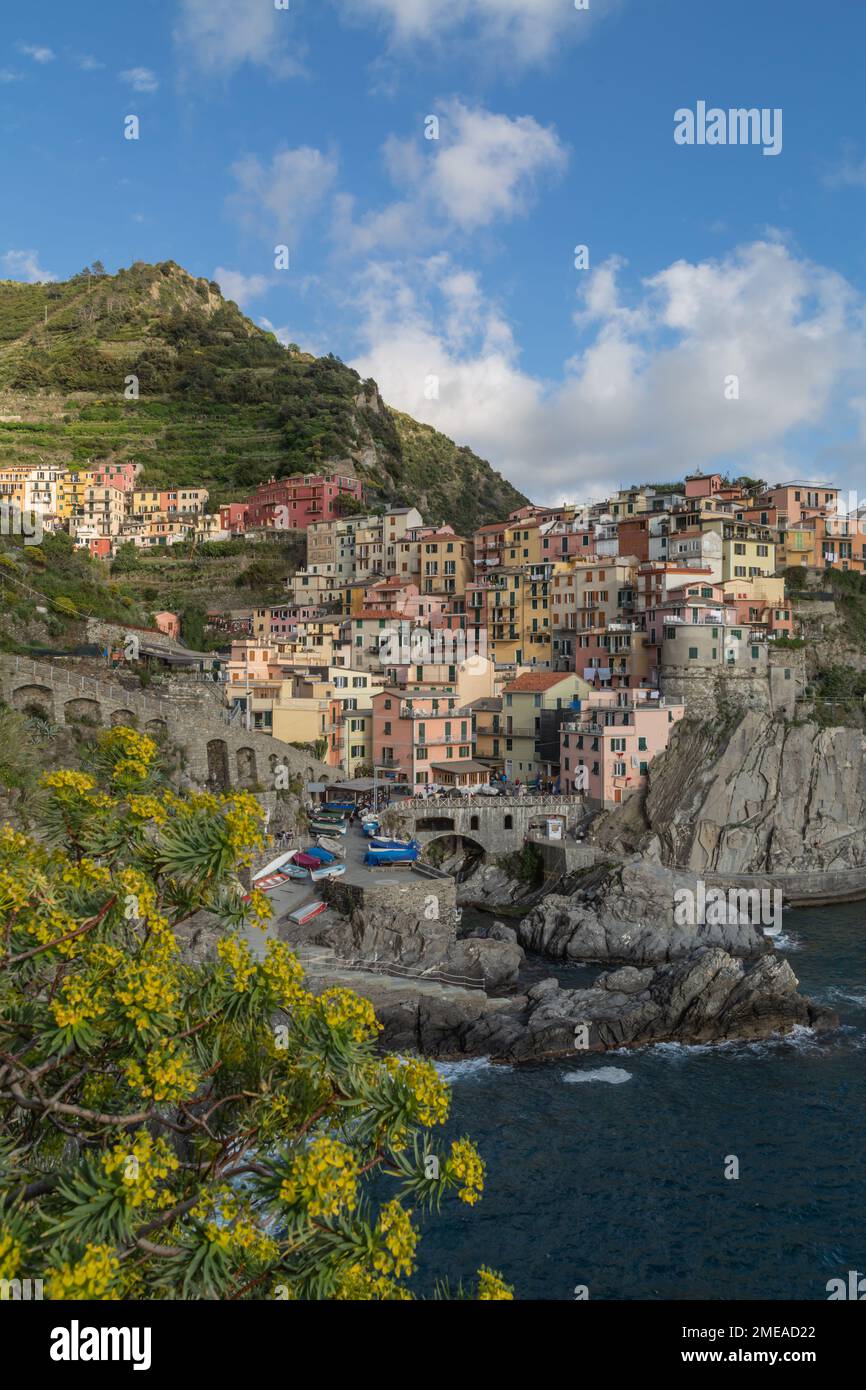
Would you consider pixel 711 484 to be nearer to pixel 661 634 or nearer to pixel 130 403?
pixel 661 634

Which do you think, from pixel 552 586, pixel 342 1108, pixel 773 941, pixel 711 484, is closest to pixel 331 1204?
pixel 342 1108

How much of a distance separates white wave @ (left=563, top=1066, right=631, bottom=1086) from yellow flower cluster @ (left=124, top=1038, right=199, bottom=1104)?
19.5m

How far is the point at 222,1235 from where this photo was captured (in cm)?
629

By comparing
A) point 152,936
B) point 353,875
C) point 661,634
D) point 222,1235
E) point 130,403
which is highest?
point 130,403

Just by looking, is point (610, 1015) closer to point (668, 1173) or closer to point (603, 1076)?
point (603, 1076)

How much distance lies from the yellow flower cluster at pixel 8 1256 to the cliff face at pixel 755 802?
129 feet

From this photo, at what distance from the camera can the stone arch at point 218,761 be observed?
3978cm

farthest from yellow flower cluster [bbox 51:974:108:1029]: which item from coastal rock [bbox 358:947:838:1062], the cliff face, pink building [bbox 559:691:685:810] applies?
pink building [bbox 559:691:685:810]

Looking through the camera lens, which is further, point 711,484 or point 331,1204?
point 711,484

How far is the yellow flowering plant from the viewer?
6.31m

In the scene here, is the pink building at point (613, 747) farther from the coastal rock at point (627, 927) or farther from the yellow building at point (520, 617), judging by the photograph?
the yellow building at point (520, 617)

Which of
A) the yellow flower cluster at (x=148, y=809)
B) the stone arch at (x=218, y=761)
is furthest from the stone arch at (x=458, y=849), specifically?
the yellow flower cluster at (x=148, y=809)

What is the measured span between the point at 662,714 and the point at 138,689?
24.5 metres

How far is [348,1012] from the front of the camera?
7.86m
